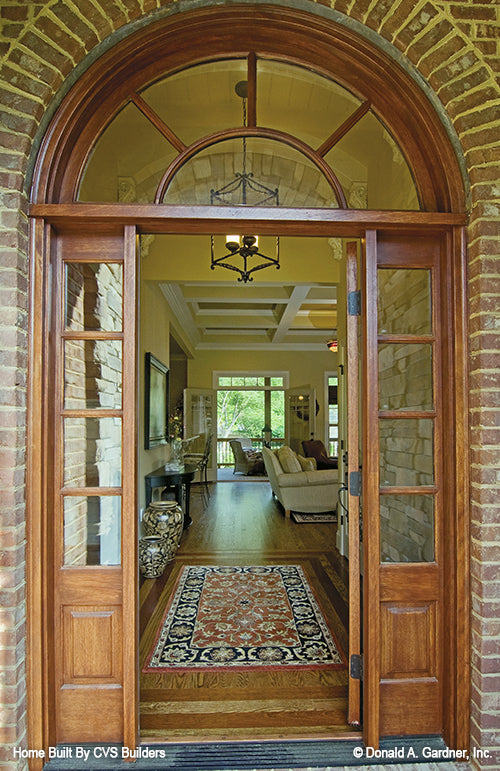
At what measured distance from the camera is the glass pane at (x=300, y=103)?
7.62ft

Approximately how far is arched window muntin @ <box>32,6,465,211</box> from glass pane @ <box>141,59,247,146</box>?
36mm

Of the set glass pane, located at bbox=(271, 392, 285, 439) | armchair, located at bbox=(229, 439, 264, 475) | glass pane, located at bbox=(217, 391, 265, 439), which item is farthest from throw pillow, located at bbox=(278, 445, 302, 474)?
glass pane, located at bbox=(217, 391, 265, 439)

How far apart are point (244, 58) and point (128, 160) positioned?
0.73 meters

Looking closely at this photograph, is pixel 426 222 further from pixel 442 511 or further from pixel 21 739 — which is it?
pixel 21 739

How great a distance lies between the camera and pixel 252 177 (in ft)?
7.76

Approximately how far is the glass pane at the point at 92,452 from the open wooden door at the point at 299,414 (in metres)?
8.78

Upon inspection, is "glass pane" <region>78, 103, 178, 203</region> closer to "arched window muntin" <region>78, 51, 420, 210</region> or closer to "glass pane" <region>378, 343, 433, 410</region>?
"arched window muntin" <region>78, 51, 420, 210</region>

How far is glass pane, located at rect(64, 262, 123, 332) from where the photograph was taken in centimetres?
220

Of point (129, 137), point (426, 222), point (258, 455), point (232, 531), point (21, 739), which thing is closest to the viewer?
point (21, 739)

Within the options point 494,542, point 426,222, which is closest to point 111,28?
point 426,222

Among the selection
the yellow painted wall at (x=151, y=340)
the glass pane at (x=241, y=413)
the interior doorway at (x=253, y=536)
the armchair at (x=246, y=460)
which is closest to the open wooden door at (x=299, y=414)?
the interior doorway at (x=253, y=536)

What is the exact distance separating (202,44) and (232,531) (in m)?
5.09

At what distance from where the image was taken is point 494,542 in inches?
78.7

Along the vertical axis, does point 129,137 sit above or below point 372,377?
above
